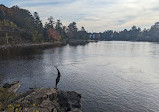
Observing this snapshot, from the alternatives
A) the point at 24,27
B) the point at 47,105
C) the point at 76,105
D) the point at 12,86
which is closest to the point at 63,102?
the point at 76,105

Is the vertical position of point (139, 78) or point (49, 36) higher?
point (49, 36)

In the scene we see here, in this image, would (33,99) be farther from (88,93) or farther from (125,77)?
(125,77)

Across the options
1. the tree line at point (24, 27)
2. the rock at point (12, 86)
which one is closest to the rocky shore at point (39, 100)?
the rock at point (12, 86)

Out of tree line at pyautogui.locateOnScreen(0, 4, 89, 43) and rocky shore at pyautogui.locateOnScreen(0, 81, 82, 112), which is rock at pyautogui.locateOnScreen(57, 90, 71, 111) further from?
tree line at pyautogui.locateOnScreen(0, 4, 89, 43)

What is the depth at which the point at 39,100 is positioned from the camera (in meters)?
17.7

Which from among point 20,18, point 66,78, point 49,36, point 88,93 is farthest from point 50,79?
point 20,18

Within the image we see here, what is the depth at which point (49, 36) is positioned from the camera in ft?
515

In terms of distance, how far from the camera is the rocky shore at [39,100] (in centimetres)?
1495

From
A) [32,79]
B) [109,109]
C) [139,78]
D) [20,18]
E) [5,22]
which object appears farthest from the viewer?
[20,18]

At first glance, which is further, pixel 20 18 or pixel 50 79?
pixel 20 18

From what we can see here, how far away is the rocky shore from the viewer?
14953 millimetres

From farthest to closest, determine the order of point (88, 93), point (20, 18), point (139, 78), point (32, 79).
A: point (20, 18), point (139, 78), point (32, 79), point (88, 93)

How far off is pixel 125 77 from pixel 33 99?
29.9 metres

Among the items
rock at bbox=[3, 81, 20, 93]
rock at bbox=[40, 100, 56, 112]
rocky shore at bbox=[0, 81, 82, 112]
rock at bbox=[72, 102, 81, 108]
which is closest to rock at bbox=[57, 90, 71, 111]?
rocky shore at bbox=[0, 81, 82, 112]
